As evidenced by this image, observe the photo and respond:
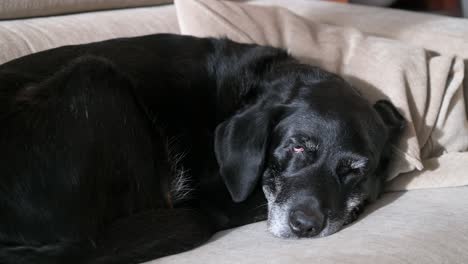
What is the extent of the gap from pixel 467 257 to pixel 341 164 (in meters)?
0.37

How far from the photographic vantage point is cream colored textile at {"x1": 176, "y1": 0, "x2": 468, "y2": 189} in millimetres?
1908

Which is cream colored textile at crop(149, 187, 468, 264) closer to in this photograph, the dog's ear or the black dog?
the black dog

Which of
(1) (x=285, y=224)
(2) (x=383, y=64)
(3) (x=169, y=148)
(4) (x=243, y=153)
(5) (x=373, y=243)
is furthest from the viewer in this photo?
(2) (x=383, y=64)

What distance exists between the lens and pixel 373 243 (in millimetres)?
1415

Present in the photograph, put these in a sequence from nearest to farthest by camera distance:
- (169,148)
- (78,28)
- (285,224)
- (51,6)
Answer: (285,224)
(169,148)
(78,28)
(51,6)

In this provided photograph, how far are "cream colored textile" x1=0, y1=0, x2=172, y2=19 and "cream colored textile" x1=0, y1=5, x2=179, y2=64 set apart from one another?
0.04 meters

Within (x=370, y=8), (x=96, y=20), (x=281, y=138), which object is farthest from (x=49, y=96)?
(x=370, y=8)

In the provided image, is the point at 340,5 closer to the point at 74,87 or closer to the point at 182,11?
the point at 182,11

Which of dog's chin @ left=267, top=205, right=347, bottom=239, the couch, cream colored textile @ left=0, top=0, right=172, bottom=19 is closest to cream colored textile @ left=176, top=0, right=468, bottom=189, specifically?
the couch

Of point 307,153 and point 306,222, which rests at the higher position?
point 307,153

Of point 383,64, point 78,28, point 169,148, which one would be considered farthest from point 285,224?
point 78,28

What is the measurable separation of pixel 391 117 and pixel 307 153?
13.9 inches

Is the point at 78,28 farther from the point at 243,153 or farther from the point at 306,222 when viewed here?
the point at 306,222

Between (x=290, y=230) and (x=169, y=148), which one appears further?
(x=169, y=148)
